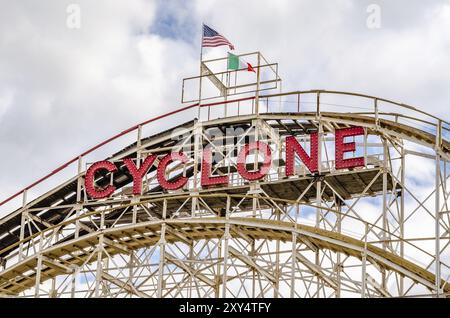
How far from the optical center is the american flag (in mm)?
53438

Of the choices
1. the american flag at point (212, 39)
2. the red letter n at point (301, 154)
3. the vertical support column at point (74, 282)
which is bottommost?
the vertical support column at point (74, 282)

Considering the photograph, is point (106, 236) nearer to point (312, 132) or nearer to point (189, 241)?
point (189, 241)

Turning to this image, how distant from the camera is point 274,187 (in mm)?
50344

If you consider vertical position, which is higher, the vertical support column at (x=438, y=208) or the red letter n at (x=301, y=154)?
the red letter n at (x=301, y=154)

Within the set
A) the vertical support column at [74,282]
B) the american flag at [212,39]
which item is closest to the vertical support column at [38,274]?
the vertical support column at [74,282]

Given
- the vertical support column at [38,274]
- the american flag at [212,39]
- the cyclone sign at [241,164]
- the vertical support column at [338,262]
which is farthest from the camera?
the american flag at [212,39]

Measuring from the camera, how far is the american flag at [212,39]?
2104 inches

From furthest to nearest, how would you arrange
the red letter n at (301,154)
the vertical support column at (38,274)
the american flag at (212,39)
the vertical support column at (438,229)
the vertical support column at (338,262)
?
the american flag at (212,39) → the red letter n at (301,154) → the vertical support column at (38,274) → the vertical support column at (338,262) → the vertical support column at (438,229)

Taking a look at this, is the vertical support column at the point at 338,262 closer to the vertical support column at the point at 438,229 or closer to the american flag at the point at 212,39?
the vertical support column at the point at 438,229

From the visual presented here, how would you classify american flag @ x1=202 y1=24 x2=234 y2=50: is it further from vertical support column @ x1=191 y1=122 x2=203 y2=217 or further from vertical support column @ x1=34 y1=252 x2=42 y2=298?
vertical support column @ x1=34 y1=252 x2=42 y2=298

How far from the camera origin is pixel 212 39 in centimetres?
5353

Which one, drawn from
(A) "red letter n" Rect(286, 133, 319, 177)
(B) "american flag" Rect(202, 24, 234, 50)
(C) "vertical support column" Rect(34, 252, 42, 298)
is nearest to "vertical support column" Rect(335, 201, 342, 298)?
(A) "red letter n" Rect(286, 133, 319, 177)

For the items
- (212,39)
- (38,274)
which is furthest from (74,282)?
(212,39)

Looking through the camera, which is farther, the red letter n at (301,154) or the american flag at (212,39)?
the american flag at (212,39)
